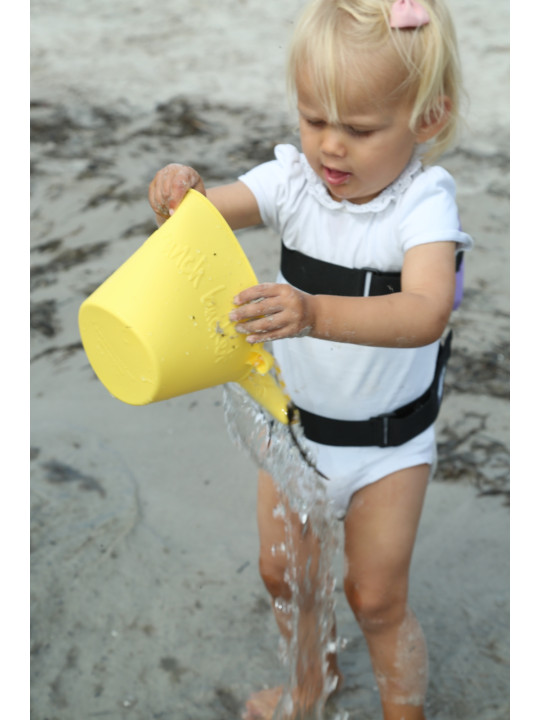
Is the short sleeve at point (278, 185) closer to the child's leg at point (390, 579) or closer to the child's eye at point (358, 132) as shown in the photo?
the child's eye at point (358, 132)

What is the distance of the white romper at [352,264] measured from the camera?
63.2 inches

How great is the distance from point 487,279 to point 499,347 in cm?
41

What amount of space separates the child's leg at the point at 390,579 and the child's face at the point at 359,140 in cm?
59

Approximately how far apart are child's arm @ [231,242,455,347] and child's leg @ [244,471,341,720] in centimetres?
54

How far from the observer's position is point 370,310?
1394 millimetres

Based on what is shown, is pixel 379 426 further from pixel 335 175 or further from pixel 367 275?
pixel 335 175

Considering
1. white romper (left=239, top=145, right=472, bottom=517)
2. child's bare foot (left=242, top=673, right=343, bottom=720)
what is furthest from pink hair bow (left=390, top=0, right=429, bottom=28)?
child's bare foot (left=242, top=673, right=343, bottom=720)

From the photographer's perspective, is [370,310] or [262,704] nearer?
[370,310]

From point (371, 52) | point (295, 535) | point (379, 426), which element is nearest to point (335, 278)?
point (379, 426)

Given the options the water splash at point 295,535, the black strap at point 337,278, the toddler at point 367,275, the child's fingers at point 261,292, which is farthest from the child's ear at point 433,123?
the water splash at point 295,535

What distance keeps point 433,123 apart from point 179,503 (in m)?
1.40

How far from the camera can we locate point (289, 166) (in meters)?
1.71

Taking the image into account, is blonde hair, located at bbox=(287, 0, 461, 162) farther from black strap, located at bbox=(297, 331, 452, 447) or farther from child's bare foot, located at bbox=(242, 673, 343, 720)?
child's bare foot, located at bbox=(242, 673, 343, 720)

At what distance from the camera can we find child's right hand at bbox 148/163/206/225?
1.43 metres
